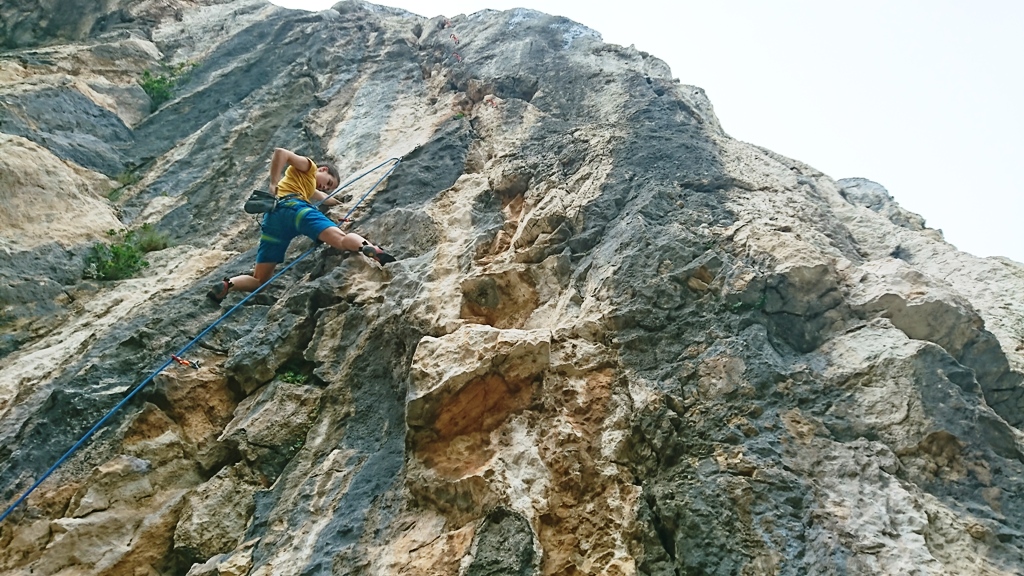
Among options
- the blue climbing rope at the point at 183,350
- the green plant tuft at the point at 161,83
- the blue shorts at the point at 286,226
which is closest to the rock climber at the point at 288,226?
the blue shorts at the point at 286,226

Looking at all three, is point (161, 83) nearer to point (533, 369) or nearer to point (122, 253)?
point (122, 253)

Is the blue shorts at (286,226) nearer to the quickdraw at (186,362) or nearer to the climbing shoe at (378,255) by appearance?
the climbing shoe at (378,255)

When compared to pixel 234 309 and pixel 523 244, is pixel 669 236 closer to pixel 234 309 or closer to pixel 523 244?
pixel 523 244

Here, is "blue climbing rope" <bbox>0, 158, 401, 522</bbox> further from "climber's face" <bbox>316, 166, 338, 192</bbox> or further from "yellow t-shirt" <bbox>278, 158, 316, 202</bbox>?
"yellow t-shirt" <bbox>278, 158, 316, 202</bbox>

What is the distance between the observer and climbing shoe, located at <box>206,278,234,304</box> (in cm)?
651

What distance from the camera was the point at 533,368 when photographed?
447 centimetres

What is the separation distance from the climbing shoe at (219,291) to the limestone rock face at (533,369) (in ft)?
0.34

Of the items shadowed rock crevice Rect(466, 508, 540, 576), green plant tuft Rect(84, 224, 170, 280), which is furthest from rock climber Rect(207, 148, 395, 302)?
shadowed rock crevice Rect(466, 508, 540, 576)

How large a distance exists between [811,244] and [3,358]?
23.8 ft

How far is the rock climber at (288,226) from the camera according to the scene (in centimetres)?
654

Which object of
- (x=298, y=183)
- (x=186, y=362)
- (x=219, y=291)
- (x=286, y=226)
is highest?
(x=298, y=183)

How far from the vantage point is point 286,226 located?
6859 millimetres

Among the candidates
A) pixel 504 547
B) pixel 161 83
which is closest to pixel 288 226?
pixel 504 547

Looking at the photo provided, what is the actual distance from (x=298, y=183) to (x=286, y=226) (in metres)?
0.54
